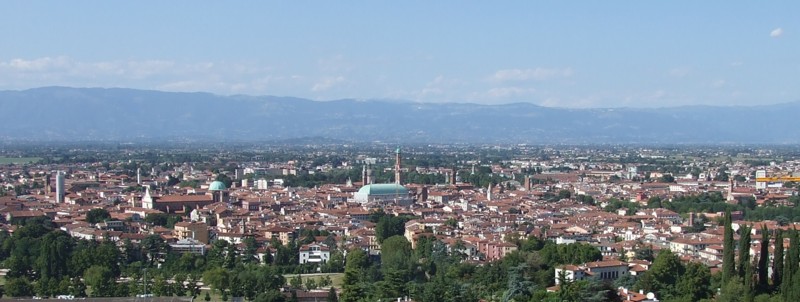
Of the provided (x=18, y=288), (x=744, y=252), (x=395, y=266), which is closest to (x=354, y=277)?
(x=395, y=266)

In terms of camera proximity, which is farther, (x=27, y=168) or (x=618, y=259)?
(x=27, y=168)

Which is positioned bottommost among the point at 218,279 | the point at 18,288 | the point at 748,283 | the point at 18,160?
the point at 18,160

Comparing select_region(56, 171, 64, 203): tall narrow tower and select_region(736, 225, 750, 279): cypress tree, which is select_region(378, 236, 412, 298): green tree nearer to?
select_region(736, 225, 750, 279): cypress tree

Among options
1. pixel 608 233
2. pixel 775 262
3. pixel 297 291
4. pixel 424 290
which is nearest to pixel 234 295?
pixel 297 291

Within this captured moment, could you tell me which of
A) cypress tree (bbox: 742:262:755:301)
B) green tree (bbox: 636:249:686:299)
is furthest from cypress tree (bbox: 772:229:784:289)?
green tree (bbox: 636:249:686:299)

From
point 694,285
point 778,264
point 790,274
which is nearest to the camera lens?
point 790,274

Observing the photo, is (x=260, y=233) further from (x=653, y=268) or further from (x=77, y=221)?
(x=653, y=268)

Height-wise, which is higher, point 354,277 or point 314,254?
point 354,277

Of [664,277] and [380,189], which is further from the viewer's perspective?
[380,189]

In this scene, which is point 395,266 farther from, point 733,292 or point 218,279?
point 733,292

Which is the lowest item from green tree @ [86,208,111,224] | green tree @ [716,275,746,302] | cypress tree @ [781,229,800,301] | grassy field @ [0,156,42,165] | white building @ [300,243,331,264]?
grassy field @ [0,156,42,165]

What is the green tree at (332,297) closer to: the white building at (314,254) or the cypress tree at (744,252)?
the cypress tree at (744,252)
